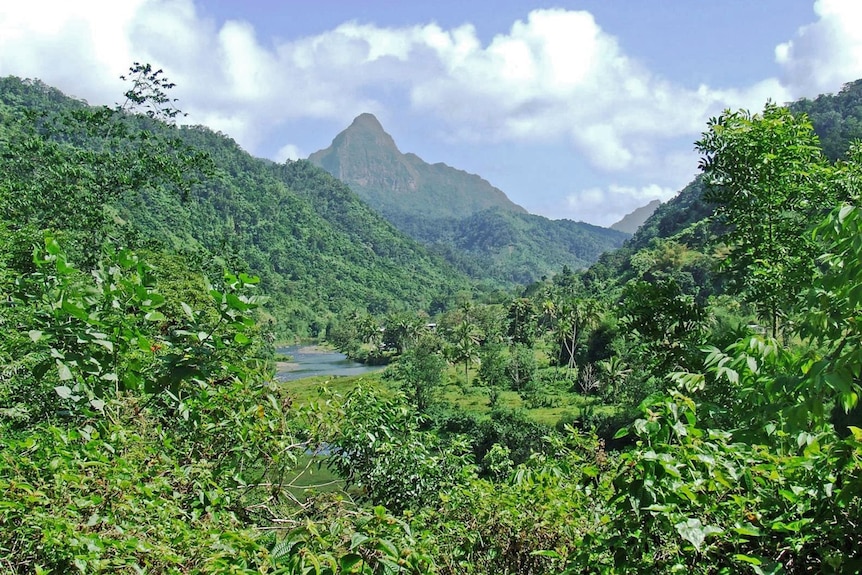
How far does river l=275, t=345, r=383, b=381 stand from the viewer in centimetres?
7606

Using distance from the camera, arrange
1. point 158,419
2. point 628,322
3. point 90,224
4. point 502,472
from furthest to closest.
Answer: point 90,224 < point 502,472 < point 628,322 < point 158,419

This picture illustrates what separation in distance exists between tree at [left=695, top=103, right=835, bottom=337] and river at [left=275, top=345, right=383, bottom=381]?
64.3m

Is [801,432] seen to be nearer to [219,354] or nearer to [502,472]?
[219,354]

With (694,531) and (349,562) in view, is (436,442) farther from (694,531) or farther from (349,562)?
(694,531)

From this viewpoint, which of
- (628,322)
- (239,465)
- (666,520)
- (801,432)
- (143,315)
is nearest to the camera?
(666,520)

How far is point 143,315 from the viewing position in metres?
2.92

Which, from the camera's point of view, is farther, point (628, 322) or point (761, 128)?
point (628, 322)

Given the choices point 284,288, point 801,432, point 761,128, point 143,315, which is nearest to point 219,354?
point 143,315

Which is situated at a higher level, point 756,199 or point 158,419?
point 756,199

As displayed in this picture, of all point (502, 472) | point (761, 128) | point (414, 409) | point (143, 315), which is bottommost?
point (502, 472)

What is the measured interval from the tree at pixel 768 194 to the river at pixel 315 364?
64.3 m

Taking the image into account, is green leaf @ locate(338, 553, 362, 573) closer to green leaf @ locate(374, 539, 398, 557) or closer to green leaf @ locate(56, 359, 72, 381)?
green leaf @ locate(374, 539, 398, 557)

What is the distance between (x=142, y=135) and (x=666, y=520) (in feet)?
45.2

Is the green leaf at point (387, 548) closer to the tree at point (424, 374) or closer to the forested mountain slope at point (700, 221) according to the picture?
the tree at point (424, 374)
